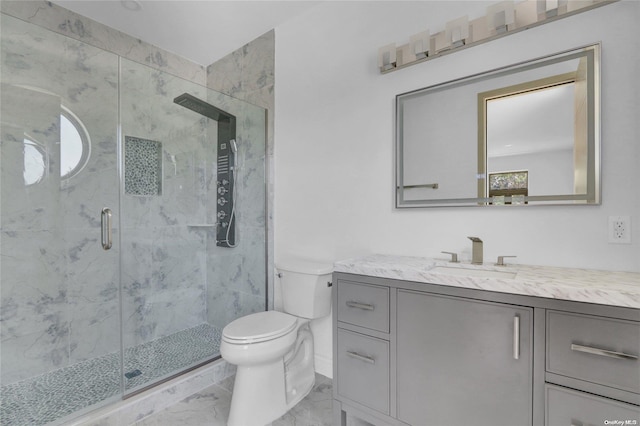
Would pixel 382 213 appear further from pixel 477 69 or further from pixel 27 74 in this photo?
pixel 27 74

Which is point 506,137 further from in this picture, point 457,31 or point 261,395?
point 261,395

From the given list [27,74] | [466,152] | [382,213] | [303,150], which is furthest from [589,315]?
[27,74]

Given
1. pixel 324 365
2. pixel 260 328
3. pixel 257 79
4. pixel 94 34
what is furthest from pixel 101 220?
pixel 324 365

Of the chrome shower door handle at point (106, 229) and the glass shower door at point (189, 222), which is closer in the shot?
the chrome shower door handle at point (106, 229)

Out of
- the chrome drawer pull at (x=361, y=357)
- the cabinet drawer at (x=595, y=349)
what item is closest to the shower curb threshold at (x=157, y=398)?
the chrome drawer pull at (x=361, y=357)

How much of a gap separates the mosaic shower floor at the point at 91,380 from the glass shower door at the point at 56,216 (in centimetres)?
1

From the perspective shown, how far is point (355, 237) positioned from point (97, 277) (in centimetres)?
190

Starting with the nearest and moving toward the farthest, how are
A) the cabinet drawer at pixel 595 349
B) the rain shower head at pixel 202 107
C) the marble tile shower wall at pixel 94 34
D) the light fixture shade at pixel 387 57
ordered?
the cabinet drawer at pixel 595 349 < the light fixture shade at pixel 387 57 < the marble tile shower wall at pixel 94 34 < the rain shower head at pixel 202 107

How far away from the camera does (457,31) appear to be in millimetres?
1502

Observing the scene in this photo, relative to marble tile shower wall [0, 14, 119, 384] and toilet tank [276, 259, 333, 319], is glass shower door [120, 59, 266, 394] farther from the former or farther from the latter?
toilet tank [276, 259, 333, 319]

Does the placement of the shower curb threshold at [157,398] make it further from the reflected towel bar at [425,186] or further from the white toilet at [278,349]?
the reflected towel bar at [425,186]

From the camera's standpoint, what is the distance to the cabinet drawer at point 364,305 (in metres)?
1.36

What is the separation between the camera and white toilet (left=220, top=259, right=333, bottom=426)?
1.52m

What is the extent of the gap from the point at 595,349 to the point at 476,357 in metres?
0.36
